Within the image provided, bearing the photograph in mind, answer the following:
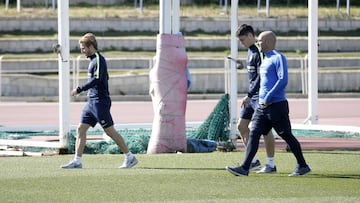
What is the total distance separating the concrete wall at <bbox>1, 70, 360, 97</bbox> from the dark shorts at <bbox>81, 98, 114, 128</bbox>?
20.5 meters

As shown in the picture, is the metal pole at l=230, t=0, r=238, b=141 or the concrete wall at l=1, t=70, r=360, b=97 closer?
the metal pole at l=230, t=0, r=238, b=141

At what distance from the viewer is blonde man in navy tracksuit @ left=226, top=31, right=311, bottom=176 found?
15.0 metres

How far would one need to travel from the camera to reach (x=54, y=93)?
36.9 metres

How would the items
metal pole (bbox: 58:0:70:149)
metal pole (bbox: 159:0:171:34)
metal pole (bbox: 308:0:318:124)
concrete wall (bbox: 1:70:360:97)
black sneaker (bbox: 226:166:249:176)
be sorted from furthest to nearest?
concrete wall (bbox: 1:70:360:97), metal pole (bbox: 308:0:318:124), metal pole (bbox: 58:0:70:149), metal pole (bbox: 159:0:171:34), black sneaker (bbox: 226:166:249:176)

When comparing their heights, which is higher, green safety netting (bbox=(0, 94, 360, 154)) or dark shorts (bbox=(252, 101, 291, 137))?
dark shorts (bbox=(252, 101, 291, 137))

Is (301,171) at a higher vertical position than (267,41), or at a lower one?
lower

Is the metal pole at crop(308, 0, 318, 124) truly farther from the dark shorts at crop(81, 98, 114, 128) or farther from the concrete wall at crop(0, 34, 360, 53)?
the concrete wall at crop(0, 34, 360, 53)

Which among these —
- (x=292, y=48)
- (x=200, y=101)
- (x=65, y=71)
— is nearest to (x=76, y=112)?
(x=200, y=101)

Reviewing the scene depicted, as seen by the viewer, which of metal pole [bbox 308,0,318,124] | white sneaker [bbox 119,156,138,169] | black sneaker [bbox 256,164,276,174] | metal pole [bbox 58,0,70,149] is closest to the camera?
black sneaker [bbox 256,164,276,174]

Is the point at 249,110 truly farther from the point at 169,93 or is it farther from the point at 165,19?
the point at 165,19

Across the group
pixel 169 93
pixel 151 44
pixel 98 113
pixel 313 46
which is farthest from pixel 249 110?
pixel 151 44

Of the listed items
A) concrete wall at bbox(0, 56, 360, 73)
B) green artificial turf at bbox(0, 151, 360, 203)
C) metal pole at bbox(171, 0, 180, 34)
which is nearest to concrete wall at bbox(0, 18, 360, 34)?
concrete wall at bbox(0, 56, 360, 73)

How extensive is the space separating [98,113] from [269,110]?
2.38 meters

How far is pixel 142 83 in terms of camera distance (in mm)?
37156
